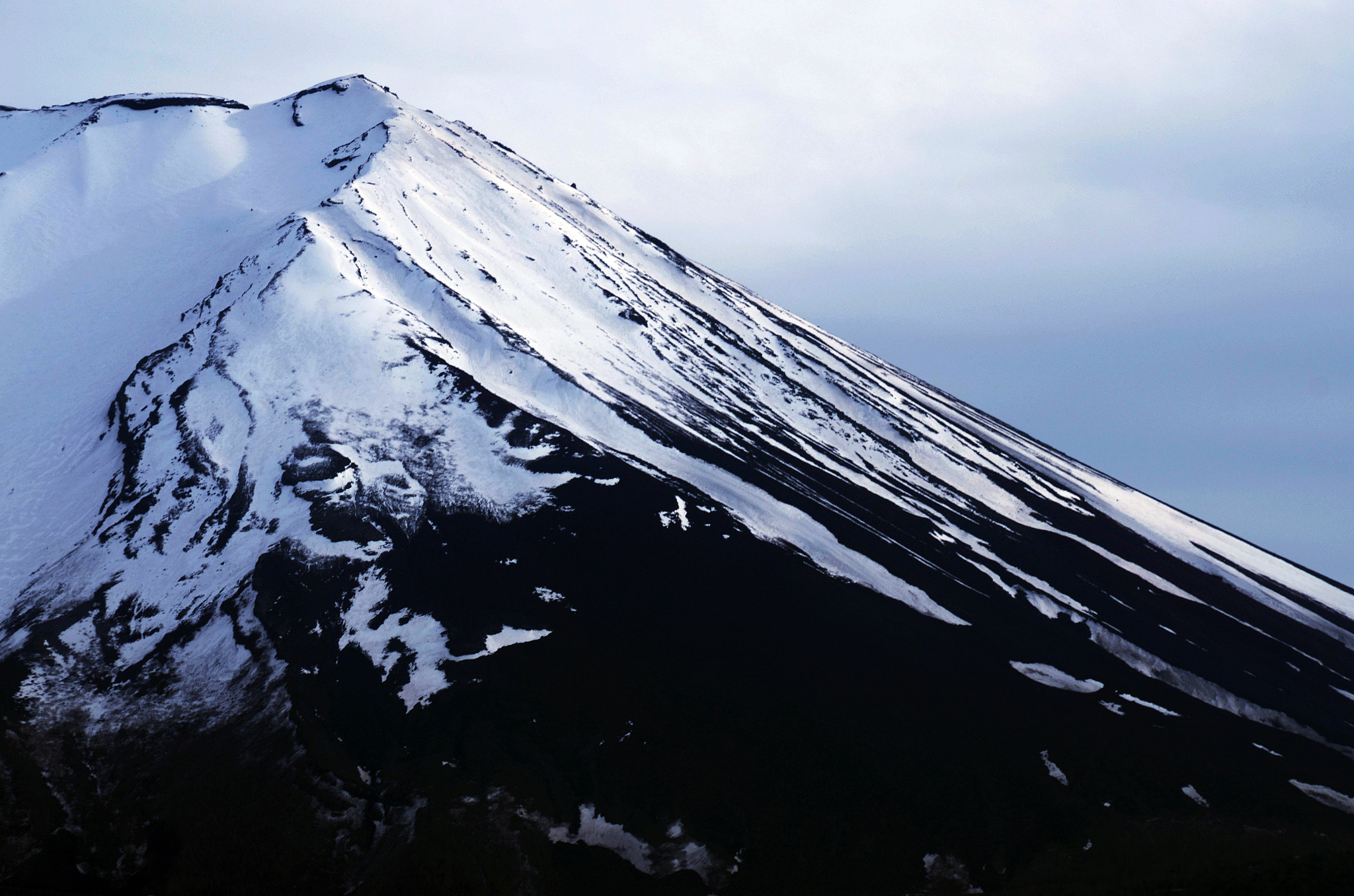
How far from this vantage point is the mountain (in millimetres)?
44312

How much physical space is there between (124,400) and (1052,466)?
91.3 meters

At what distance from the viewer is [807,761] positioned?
49594 mm

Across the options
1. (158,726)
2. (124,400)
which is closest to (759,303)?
(124,400)

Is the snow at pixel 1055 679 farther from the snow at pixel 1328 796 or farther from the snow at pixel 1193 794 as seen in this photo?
the snow at pixel 1328 796

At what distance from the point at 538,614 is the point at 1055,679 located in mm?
32512

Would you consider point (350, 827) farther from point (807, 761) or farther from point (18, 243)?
point (18, 243)

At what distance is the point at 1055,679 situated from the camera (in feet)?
196

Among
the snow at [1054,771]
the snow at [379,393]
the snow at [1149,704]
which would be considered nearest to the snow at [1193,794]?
the snow at [1054,771]

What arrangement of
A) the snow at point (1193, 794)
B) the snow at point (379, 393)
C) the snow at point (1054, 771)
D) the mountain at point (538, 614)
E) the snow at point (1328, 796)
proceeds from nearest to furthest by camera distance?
the mountain at point (538, 614)
the snow at point (1193, 794)
the snow at point (1054, 771)
the snow at point (1328, 796)
the snow at point (379, 393)

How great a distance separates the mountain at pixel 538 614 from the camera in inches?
1745

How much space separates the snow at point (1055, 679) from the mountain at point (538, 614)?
45cm

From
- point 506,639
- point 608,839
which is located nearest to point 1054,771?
point 608,839

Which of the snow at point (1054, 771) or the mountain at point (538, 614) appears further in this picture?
the snow at point (1054, 771)

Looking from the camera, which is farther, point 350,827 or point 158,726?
point 158,726
